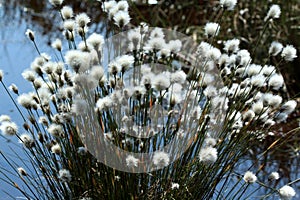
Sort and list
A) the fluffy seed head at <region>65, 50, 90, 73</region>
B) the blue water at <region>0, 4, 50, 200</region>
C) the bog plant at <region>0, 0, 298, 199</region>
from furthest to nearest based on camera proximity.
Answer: the blue water at <region>0, 4, 50, 200</region>
the bog plant at <region>0, 0, 298, 199</region>
the fluffy seed head at <region>65, 50, 90, 73</region>

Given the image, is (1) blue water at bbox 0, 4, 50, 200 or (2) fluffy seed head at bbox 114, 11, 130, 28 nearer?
(2) fluffy seed head at bbox 114, 11, 130, 28

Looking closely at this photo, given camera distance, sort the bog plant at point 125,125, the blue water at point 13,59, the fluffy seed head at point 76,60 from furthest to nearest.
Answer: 1. the blue water at point 13,59
2. the bog plant at point 125,125
3. the fluffy seed head at point 76,60

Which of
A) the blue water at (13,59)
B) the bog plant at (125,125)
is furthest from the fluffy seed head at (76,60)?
the blue water at (13,59)

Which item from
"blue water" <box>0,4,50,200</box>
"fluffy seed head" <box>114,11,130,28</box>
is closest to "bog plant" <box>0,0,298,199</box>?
"fluffy seed head" <box>114,11,130,28</box>

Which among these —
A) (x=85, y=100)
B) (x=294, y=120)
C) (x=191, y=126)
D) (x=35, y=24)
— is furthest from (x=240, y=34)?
(x=85, y=100)

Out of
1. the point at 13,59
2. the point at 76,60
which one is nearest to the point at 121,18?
the point at 76,60

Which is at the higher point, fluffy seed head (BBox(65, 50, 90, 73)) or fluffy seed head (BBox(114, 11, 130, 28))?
fluffy seed head (BBox(114, 11, 130, 28))

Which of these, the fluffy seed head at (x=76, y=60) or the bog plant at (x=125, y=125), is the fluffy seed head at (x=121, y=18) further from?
the fluffy seed head at (x=76, y=60)

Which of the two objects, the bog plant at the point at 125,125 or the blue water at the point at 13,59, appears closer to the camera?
the bog plant at the point at 125,125

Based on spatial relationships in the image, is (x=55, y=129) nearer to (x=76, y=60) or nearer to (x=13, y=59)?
(x=76, y=60)

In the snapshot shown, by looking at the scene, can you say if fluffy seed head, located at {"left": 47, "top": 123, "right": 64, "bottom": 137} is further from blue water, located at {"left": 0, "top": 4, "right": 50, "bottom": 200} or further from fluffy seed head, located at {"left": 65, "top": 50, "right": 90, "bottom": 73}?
blue water, located at {"left": 0, "top": 4, "right": 50, "bottom": 200}

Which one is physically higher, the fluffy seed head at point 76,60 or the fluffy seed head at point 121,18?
the fluffy seed head at point 121,18

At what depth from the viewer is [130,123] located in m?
1.53

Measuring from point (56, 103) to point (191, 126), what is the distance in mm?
400
